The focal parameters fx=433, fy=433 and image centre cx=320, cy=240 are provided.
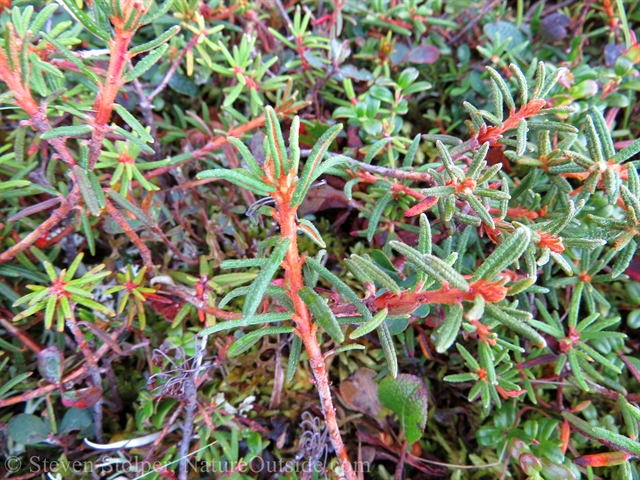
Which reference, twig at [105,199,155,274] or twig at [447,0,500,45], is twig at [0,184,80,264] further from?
twig at [447,0,500,45]

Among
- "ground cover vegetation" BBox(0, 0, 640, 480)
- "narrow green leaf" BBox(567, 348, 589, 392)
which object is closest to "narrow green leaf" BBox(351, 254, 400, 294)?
"ground cover vegetation" BBox(0, 0, 640, 480)

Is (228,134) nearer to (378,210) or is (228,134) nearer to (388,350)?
(378,210)

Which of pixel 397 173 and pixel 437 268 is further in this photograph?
pixel 397 173

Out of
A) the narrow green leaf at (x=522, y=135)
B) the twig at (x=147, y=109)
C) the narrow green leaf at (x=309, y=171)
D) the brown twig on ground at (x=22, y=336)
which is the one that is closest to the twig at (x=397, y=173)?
the narrow green leaf at (x=522, y=135)

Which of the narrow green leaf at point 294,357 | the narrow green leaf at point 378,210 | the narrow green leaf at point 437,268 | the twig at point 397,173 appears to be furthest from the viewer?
the narrow green leaf at point 378,210

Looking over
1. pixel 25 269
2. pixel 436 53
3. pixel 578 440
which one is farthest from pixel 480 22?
pixel 25 269

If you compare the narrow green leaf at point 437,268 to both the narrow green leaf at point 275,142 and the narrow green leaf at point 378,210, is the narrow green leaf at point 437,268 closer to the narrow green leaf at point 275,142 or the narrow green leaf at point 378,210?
the narrow green leaf at point 275,142

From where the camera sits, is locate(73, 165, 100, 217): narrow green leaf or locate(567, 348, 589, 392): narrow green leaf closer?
locate(73, 165, 100, 217): narrow green leaf

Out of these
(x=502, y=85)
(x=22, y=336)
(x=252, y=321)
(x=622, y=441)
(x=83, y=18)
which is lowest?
(x=622, y=441)

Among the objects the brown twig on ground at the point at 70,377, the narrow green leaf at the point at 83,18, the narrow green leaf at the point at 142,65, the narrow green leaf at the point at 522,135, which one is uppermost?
the narrow green leaf at the point at 83,18

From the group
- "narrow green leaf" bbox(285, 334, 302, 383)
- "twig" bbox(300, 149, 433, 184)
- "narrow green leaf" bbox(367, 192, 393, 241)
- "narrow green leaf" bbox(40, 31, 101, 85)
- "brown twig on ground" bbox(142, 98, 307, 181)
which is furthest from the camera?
"brown twig on ground" bbox(142, 98, 307, 181)

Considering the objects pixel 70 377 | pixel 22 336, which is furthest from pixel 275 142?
pixel 22 336
